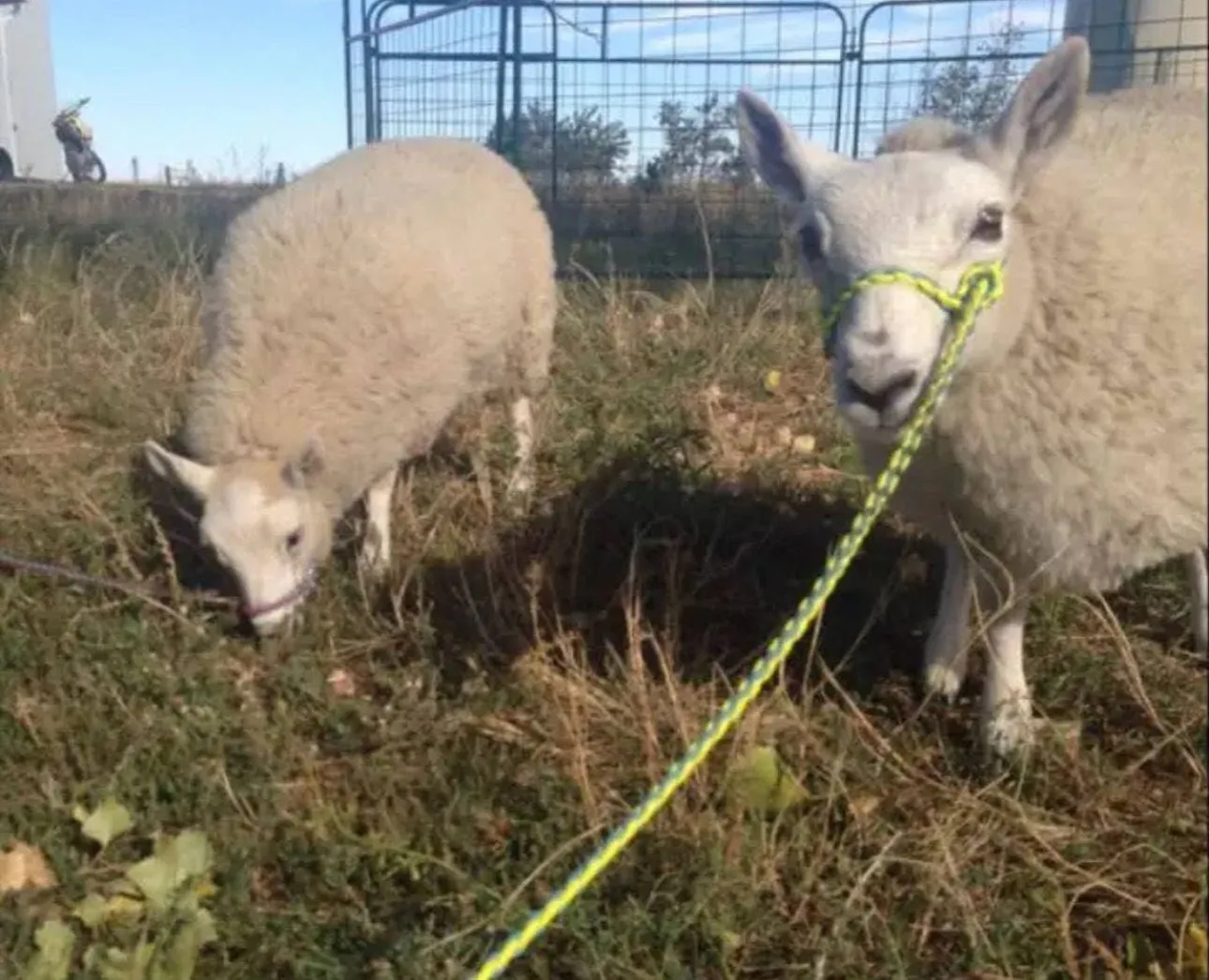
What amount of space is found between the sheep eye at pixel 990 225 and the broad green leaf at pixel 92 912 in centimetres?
203

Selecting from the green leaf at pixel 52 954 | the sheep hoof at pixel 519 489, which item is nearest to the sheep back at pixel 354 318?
the sheep hoof at pixel 519 489

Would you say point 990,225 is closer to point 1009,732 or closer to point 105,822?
point 1009,732

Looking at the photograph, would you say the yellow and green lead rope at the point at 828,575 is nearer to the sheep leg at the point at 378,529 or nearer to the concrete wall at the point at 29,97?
the sheep leg at the point at 378,529

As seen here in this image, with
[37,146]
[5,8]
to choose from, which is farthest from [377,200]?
[37,146]

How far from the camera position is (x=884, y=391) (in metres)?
2.28

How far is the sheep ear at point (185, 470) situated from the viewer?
13.3 ft

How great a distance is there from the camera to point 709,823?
8.34 feet

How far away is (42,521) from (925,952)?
3.03m

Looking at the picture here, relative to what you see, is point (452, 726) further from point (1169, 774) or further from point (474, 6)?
point (474, 6)

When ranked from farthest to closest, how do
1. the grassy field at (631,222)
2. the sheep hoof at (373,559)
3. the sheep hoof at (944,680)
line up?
the grassy field at (631,222) → the sheep hoof at (373,559) → the sheep hoof at (944,680)

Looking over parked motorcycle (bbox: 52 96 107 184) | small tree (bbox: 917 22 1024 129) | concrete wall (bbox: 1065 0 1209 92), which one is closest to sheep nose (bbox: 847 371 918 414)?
concrete wall (bbox: 1065 0 1209 92)

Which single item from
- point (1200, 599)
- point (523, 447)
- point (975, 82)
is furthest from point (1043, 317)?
point (975, 82)

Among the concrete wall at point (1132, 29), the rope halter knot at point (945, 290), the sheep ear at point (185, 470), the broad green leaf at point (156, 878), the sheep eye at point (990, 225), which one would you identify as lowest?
the broad green leaf at point (156, 878)

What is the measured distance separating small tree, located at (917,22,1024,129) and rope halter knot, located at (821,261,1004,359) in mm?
4429
